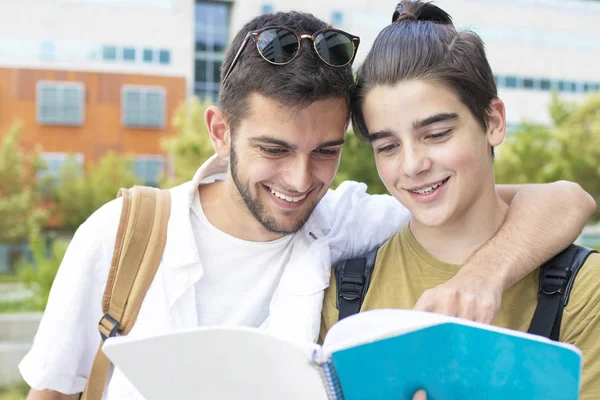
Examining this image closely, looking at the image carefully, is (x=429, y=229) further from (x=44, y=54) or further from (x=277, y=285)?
(x=44, y=54)

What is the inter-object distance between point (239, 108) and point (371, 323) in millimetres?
1030

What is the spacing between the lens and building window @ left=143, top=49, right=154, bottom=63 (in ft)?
74.6

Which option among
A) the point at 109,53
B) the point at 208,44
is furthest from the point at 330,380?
the point at 208,44

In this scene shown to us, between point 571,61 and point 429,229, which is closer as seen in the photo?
point 429,229

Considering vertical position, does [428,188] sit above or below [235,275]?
above

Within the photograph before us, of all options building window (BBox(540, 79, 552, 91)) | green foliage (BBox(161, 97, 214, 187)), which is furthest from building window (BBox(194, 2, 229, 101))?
building window (BBox(540, 79, 552, 91))

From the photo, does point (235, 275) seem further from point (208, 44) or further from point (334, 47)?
point (208, 44)

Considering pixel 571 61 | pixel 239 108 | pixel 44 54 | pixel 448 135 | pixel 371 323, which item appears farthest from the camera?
pixel 571 61

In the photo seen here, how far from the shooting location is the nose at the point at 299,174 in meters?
1.81

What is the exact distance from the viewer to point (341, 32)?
6.21 feet

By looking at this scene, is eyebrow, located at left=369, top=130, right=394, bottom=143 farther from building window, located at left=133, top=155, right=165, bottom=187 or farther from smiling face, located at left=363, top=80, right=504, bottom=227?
building window, located at left=133, top=155, right=165, bottom=187

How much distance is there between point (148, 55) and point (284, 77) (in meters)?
22.2

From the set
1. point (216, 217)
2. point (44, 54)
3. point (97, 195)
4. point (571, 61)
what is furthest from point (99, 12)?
point (216, 217)

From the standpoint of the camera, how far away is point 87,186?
64.7ft
